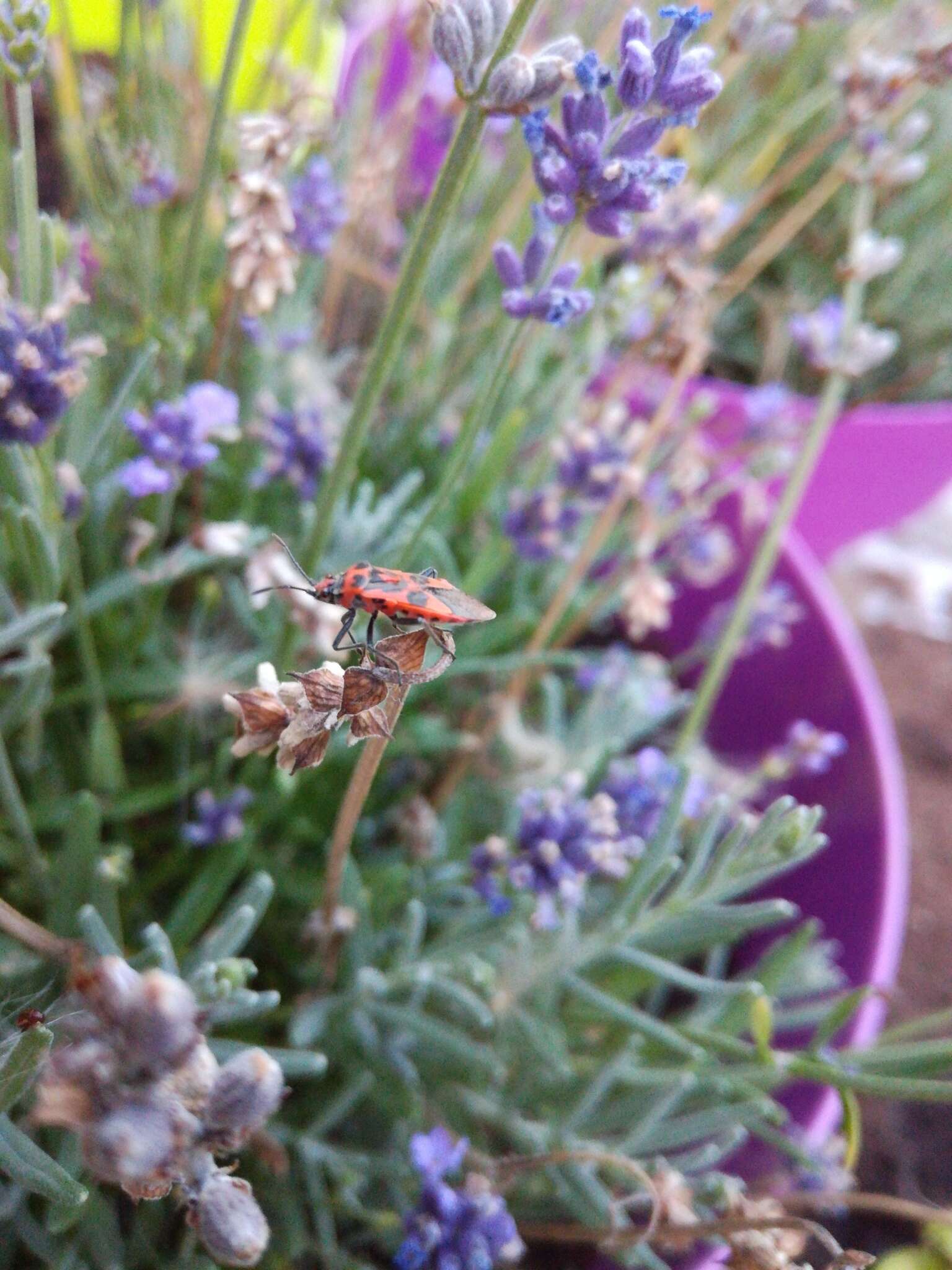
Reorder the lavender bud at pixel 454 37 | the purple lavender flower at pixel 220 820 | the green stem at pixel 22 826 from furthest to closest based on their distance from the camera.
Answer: the purple lavender flower at pixel 220 820 → the green stem at pixel 22 826 → the lavender bud at pixel 454 37

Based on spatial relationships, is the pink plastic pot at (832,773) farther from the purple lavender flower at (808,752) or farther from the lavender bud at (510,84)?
the lavender bud at (510,84)

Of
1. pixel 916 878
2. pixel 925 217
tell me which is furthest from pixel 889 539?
pixel 916 878

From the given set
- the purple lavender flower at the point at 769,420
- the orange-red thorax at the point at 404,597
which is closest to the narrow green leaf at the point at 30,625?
the orange-red thorax at the point at 404,597

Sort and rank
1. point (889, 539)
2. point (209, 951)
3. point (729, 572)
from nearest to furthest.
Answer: point (209, 951)
point (729, 572)
point (889, 539)

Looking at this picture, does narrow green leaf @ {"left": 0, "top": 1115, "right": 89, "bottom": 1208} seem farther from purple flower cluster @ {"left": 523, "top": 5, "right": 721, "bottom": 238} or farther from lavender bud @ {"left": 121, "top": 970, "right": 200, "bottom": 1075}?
purple flower cluster @ {"left": 523, "top": 5, "right": 721, "bottom": 238}

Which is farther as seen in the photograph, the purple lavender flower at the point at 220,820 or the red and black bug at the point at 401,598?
the purple lavender flower at the point at 220,820

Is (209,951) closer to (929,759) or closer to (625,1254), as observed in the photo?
(625,1254)

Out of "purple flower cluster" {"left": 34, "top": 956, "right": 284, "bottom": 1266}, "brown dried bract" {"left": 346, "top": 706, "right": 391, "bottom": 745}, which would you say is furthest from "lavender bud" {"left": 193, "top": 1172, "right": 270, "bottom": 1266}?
"brown dried bract" {"left": 346, "top": 706, "right": 391, "bottom": 745}

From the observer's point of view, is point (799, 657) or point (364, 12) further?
point (364, 12)
